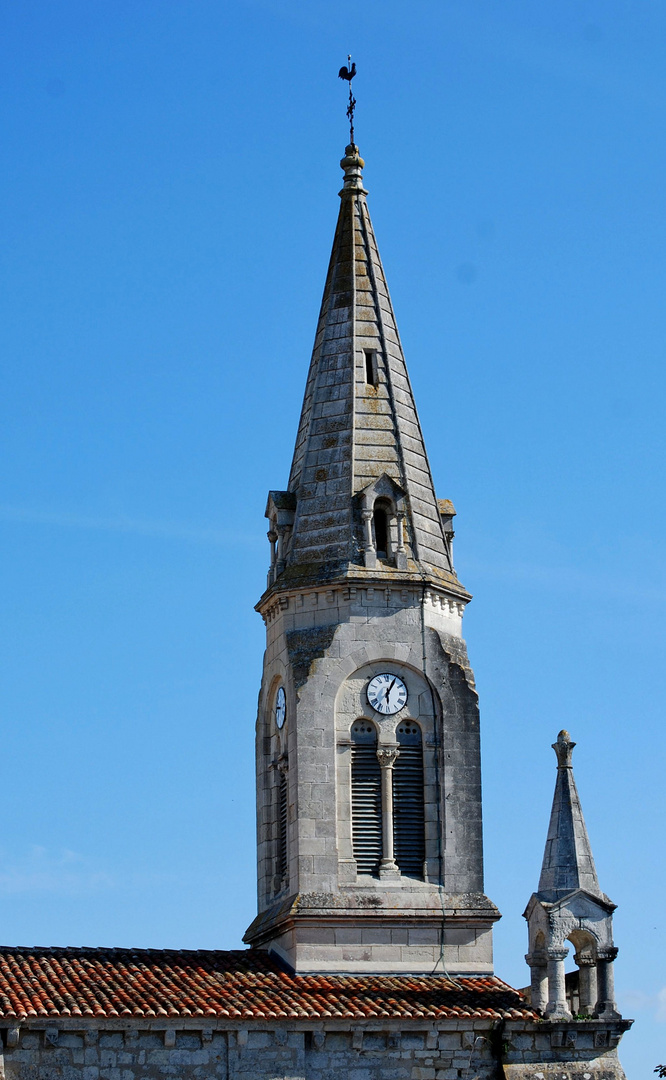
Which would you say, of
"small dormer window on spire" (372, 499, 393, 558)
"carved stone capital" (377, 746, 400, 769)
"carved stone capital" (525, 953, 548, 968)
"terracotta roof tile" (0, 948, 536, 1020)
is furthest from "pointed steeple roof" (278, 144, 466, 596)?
"terracotta roof tile" (0, 948, 536, 1020)

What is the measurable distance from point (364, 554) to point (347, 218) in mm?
7601

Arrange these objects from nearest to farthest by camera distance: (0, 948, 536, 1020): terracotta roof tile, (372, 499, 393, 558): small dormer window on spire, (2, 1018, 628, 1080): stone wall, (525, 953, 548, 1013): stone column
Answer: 1. (2, 1018, 628, 1080): stone wall
2. (0, 948, 536, 1020): terracotta roof tile
3. (525, 953, 548, 1013): stone column
4. (372, 499, 393, 558): small dormer window on spire

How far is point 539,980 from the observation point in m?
33.1

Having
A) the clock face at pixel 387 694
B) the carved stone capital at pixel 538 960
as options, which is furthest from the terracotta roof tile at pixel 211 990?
the clock face at pixel 387 694

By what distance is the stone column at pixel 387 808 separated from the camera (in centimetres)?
3491

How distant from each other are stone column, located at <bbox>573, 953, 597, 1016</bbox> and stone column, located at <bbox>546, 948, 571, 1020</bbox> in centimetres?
50

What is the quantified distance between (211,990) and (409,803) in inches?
209

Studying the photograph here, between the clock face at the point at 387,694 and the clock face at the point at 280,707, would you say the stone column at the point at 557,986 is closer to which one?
the clock face at the point at 387,694

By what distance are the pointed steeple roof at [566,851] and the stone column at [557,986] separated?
3.06 ft

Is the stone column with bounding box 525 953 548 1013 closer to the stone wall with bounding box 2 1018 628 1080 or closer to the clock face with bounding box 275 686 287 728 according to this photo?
the stone wall with bounding box 2 1018 628 1080

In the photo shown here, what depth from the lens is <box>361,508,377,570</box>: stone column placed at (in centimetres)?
3634

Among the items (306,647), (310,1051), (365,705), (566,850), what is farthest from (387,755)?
(310,1051)

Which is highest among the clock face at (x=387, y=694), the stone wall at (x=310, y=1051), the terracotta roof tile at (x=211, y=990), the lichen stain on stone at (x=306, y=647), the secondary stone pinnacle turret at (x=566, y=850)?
the lichen stain on stone at (x=306, y=647)

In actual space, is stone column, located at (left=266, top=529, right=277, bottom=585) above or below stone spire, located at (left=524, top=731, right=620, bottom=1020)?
above
